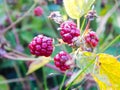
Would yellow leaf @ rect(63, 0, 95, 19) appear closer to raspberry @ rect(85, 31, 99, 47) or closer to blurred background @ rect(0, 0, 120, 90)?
raspberry @ rect(85, 31, 99, 47)

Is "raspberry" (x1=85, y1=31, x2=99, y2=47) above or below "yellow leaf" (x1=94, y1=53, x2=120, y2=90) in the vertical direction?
above

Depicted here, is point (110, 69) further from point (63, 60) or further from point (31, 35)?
point (31, 35)

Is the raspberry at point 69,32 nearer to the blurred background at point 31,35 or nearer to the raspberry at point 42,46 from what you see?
the raspberry at point 42,46

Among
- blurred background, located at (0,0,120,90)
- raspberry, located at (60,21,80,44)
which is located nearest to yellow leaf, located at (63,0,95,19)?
raspberry, located at (60,21,80,44)

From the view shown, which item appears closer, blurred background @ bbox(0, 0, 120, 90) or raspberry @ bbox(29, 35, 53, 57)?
raspberry @ bbox(29, 35, 53, 57)

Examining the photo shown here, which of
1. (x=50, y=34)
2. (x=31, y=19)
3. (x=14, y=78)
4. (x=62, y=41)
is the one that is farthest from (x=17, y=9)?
(x=62, y=41)

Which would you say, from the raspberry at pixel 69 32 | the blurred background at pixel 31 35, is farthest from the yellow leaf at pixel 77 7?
the blurred background at pixel 31 35

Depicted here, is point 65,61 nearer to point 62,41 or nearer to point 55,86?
point 62,41
